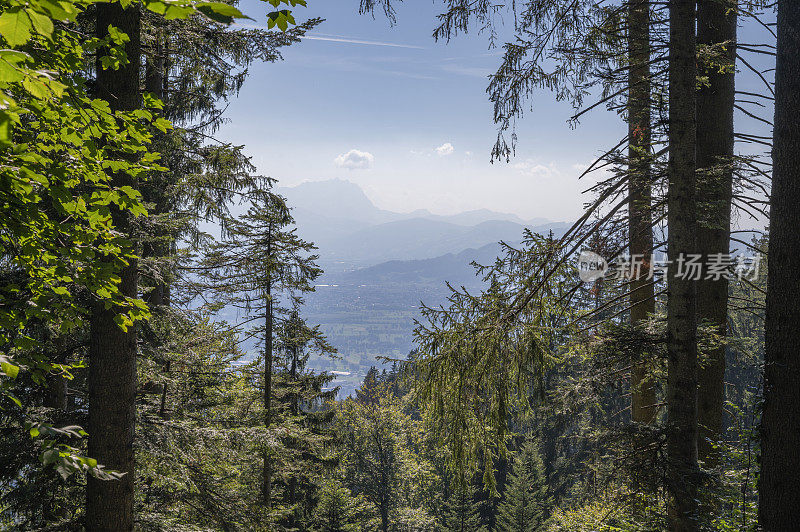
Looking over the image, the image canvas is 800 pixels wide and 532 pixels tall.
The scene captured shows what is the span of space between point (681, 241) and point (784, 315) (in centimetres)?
94

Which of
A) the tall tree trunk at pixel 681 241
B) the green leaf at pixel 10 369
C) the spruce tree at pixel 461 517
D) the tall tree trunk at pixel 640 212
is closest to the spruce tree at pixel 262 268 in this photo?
the tall tree trunk at pixel 640 212

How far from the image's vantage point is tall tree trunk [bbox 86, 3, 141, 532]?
160 inches

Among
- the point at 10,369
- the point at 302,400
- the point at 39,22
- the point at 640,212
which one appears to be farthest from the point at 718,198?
the point at 302,400

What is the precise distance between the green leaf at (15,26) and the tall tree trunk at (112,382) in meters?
3.12

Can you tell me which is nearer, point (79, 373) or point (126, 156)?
point (126, 156)

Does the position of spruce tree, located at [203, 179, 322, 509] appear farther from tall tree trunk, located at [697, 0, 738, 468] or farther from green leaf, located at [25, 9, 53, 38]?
green leaf, located at [25, 9, 53, 38]

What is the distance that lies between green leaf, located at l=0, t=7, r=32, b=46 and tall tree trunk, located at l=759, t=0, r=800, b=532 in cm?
456

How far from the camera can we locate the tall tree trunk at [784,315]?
3291 mm

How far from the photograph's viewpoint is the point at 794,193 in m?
3.34

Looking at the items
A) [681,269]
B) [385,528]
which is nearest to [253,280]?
[681,269]

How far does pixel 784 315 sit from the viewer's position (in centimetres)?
336

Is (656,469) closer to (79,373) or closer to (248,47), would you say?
(248,47)

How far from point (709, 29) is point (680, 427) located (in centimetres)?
482

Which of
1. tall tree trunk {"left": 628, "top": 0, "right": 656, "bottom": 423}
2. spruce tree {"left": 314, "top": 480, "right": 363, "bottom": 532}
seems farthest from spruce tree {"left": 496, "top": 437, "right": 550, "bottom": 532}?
tall tree trunk {"left": 628, "top": 0, "right": 656, "bottom": 423}
